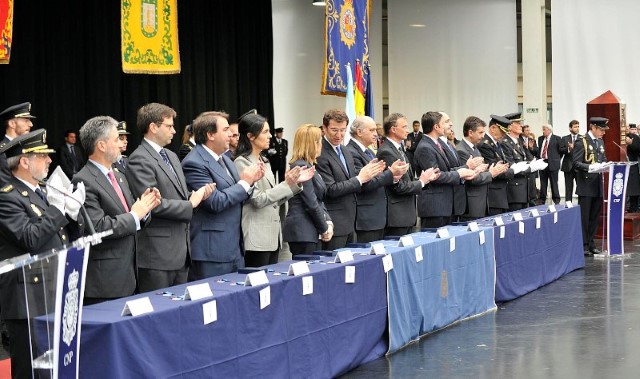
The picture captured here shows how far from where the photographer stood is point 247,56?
15.4 meters

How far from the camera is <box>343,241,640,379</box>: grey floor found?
5164 mm

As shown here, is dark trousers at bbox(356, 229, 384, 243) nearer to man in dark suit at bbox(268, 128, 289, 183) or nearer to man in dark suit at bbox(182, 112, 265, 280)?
man in dark suit at bbox(182, 112, 265, 280)

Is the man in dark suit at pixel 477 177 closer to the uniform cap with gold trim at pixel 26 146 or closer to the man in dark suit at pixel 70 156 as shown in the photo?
the uniform cap with gold trim at pixel 26 146

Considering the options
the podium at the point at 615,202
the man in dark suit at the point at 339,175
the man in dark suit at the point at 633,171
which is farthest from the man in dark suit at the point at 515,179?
the man in dark suit at the point at 633,171

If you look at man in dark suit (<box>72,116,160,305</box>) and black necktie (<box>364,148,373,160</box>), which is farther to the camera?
black necktie (<box>364,148,373,160</box>)

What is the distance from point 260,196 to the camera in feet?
17.6

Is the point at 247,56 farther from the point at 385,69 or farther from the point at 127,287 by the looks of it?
the point at 127,287

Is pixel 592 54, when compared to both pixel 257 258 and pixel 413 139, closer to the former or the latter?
pixel 413 139

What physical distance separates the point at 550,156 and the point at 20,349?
1443cm

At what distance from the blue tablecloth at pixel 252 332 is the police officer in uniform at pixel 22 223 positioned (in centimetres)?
31

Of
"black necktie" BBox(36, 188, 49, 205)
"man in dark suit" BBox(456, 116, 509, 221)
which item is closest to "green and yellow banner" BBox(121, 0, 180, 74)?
"man in dark suit" BBox(456, 116, 509, 221)

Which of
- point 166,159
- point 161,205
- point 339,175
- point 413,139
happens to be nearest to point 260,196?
point 166,159

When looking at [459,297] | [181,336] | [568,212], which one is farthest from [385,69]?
[181,336]

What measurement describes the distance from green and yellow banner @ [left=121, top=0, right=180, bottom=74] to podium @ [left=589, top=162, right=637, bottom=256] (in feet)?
16.9
